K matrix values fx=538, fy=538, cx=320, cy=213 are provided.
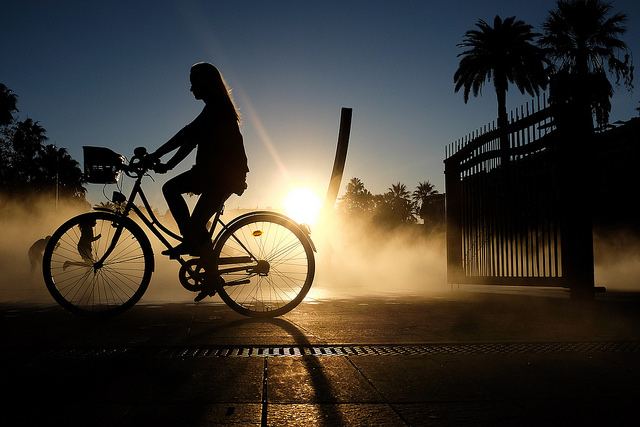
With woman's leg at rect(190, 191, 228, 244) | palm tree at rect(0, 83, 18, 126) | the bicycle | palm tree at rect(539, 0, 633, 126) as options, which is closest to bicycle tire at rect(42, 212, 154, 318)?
the bicycle

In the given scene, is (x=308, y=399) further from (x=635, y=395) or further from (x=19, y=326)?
(x=19, y=326)

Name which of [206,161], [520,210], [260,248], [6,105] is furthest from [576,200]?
[6,105]

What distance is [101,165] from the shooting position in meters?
5.00

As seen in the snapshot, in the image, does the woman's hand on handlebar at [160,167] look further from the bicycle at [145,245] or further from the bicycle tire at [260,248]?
the bicycle tire at [260,248]

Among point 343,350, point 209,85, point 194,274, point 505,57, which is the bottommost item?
point 343,350

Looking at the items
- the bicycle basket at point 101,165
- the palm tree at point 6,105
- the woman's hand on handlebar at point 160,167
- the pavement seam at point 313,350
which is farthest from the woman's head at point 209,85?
the palm tree at point 6,105

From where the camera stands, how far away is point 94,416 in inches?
83.0

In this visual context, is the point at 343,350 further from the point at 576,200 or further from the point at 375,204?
the point at 375,204

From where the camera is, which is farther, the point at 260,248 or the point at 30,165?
the point at 30,165

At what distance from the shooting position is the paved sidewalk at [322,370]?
2.15m

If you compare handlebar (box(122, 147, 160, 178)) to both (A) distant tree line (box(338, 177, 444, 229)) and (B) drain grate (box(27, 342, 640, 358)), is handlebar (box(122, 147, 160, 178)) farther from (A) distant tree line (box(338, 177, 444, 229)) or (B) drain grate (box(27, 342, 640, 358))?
(A) distant tree line (box(338, 177, 444, 229))

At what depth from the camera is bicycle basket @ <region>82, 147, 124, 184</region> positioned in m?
4.97

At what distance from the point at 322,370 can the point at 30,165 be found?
2322 inches

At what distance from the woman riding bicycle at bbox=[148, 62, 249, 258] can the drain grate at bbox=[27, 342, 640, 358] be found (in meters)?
1.54
